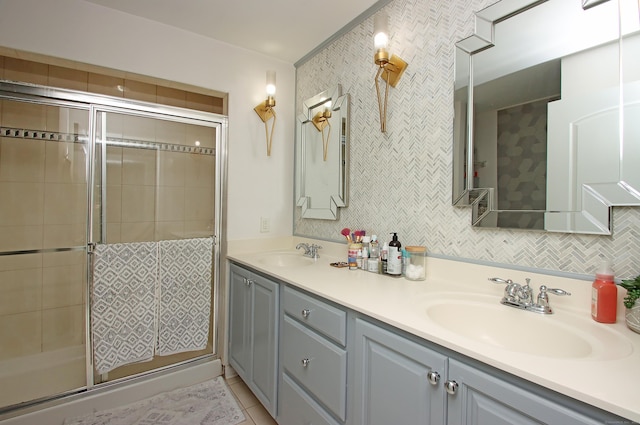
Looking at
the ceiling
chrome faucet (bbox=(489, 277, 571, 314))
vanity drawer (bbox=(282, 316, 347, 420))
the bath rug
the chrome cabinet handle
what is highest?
the ceiling

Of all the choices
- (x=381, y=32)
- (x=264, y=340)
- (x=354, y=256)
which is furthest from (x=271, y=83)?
(x=264, y=340)

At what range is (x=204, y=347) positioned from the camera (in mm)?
2121

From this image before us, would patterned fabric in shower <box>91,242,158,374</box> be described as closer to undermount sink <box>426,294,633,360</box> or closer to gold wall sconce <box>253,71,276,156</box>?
gold wall sconce <box>253,71,276,156</box>

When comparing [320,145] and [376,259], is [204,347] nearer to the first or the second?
[376,259]

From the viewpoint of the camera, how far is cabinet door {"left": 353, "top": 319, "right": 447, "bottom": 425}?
2.74ft

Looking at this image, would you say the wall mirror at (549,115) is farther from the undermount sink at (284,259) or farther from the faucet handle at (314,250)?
the undermount sink at (284,259)

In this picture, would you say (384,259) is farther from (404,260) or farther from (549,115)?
(549,115)

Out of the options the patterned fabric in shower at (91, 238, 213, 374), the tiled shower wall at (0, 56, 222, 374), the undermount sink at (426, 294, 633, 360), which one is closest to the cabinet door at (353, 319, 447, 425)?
the undermount sink at (426, 294, 633, 360)

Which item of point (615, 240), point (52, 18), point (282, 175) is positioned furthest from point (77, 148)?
point (615, 240)

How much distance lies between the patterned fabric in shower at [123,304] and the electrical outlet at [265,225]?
74cm

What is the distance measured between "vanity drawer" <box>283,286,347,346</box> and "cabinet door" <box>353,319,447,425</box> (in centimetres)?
9

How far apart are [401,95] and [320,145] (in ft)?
2.40

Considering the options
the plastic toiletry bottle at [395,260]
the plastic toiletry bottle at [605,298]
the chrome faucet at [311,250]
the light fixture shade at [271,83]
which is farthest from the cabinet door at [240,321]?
the plastic toiletry bottle at [605,298]

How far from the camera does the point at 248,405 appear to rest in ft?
6.04
